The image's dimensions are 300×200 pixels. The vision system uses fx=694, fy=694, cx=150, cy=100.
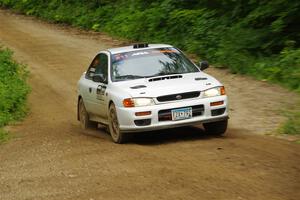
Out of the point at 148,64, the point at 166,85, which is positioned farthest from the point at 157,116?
the point at 148,64

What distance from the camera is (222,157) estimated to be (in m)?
9.38

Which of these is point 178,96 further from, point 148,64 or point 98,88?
point 98,88

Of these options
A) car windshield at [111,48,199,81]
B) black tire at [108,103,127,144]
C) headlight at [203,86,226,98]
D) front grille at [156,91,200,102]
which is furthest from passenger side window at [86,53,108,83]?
headlight at [203,86,226,98]

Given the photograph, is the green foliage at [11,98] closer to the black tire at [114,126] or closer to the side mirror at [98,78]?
the side mirror at [98,78]

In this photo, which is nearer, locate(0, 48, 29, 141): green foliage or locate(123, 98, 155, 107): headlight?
locate(123, 98, 155, 107): headlight

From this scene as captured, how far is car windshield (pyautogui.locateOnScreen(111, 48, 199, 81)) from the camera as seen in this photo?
12.1m

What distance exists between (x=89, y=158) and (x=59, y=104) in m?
9.16

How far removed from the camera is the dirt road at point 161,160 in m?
Answer: 7.72

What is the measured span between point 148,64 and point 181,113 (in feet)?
5.27

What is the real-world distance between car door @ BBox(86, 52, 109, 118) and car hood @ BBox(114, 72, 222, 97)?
539mm

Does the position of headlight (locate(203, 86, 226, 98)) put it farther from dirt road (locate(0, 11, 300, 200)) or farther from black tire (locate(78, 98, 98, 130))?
black tire (locate(78, 98, 98, 130))

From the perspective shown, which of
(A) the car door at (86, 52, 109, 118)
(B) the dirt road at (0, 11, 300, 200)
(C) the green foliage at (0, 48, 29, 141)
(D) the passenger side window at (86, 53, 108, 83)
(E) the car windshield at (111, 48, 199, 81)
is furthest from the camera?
(C) the green foliage at (0, 48, 29, 141)

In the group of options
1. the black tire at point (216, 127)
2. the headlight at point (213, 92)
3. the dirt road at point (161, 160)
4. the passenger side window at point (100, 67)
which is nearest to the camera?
the dirt road at point (161, 160)

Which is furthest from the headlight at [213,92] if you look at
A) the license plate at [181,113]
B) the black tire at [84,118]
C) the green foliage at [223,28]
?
the green foliage at [223,28]
